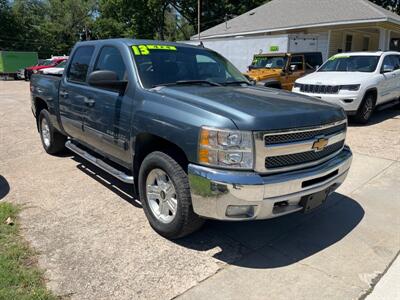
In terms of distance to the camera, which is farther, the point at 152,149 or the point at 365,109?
the point at 365,109

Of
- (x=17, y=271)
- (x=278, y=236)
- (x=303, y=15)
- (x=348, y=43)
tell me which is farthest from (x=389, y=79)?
(x=348, y=43)

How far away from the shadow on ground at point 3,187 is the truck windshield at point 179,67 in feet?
8.25

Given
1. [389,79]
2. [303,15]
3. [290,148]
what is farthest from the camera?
[303,15]

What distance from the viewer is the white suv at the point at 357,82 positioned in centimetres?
943

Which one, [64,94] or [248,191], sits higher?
[64,94]

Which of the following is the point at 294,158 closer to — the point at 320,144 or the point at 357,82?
the point at 320,144

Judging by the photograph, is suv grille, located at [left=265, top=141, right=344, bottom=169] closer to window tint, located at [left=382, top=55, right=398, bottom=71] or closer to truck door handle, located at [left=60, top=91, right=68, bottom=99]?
truck door handle, located at [left=60, top=91, right=68, bottom=99]

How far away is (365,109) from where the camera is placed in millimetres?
9695

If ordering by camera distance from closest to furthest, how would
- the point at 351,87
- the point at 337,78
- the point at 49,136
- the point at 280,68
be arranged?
the point at 49,136
the point at 351,87
the point at 337,78
the point at 280,68

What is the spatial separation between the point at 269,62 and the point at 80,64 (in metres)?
9.40

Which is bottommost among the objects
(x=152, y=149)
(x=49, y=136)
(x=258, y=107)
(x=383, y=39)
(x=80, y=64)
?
(x=49, y=136)

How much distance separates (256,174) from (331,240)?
4.29ft

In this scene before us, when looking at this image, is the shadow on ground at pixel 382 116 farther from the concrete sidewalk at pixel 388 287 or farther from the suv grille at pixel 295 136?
the concrete sidewalk at pixel 388 287

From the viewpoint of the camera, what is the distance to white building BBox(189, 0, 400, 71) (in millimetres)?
18203
